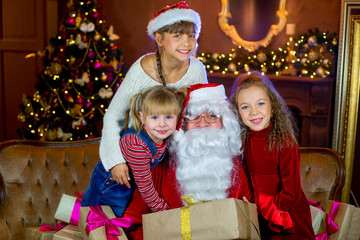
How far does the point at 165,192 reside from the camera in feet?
8.27

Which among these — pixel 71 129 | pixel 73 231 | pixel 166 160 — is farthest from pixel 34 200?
pixel 71 129

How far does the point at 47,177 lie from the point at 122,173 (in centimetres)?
102

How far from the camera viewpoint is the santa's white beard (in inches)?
91.8

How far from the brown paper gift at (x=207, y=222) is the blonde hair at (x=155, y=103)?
543mm

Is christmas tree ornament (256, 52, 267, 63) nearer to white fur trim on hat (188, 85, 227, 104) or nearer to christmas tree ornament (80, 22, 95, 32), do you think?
christmas tree ornament (80, 22, 95, 32)

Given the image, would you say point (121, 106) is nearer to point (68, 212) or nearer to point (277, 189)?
point (68, 212)

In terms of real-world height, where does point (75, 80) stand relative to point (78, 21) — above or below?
below

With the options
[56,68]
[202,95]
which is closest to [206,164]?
[202,95]

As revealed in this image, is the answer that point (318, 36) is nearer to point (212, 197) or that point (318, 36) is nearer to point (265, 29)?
point (265, 29)

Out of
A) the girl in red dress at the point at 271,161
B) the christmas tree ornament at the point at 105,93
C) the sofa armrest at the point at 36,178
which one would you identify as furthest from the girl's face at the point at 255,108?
the christmas tree ornament at the point at 105,93

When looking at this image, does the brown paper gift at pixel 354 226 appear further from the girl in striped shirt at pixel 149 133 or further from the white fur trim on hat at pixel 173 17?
the white fur trim on hat at pixel 173 17

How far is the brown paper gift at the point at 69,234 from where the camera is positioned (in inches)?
99.2

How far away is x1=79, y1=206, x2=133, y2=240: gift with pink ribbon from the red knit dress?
0.76 metres

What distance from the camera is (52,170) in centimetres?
322
